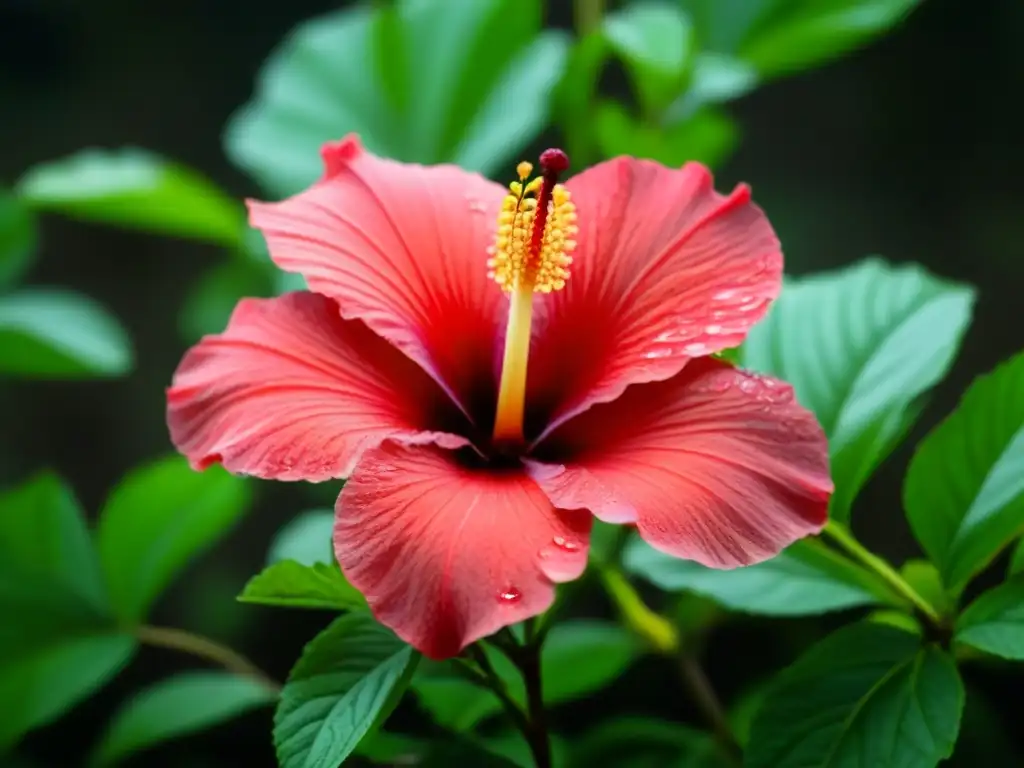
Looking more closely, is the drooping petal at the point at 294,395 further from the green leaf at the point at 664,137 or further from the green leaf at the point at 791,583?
the green leaf at the point at 664,137

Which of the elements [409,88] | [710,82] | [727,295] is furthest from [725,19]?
[727,295]

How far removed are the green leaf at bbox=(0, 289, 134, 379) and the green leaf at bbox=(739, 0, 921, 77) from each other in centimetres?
64

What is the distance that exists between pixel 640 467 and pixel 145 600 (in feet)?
1.61

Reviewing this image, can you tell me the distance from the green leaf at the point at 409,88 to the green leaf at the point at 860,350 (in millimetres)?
343

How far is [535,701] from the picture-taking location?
1.69 feet

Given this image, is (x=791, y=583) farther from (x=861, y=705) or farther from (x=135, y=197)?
(x=135, y=197)

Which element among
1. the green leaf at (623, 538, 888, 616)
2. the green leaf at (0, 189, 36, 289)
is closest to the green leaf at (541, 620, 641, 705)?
the green leaf at (623, 538, 888, 616)

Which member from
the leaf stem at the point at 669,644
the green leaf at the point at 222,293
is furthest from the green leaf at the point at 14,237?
the leaf stem at the point at 669,644

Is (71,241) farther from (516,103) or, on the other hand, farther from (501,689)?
(501,689)

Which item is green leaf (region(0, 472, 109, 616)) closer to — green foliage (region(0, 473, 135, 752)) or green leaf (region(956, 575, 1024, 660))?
green foliage (region(0, 473, 135, 752))

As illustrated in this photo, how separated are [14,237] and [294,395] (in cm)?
62

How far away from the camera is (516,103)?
0.91m

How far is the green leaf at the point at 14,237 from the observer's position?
963mm

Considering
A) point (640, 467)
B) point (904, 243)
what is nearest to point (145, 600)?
point (640, 467)
